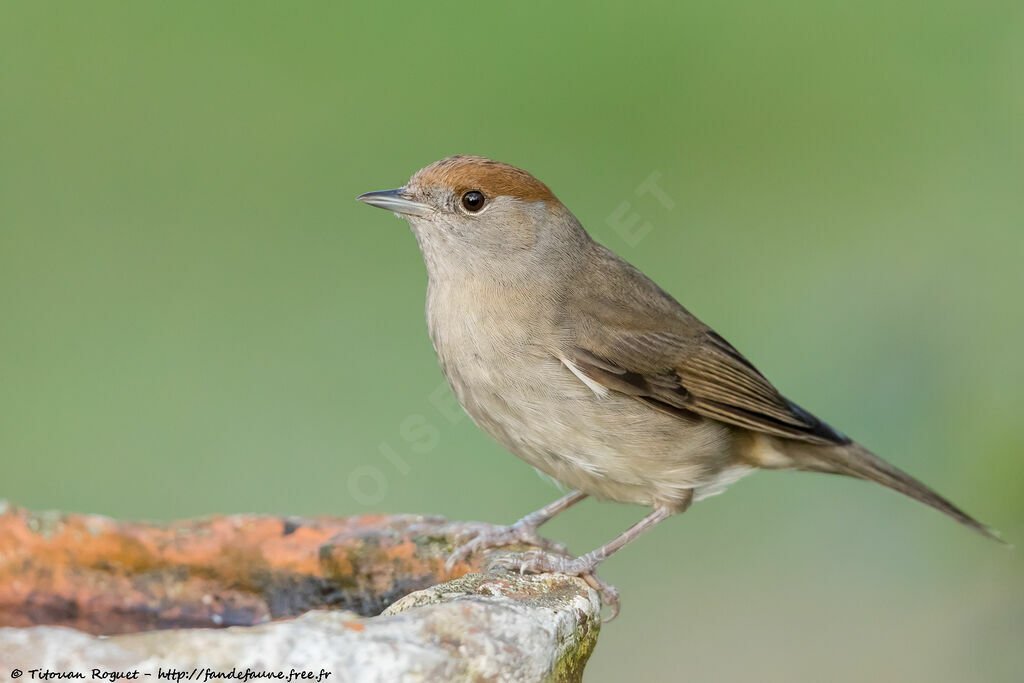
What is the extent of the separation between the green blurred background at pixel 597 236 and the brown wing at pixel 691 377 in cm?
189

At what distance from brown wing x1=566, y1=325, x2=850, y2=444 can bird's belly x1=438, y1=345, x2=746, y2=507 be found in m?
0.08

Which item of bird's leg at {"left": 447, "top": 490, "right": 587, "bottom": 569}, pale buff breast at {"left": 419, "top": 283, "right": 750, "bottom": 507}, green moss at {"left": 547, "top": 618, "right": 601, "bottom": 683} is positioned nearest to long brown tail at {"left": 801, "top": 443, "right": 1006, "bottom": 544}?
pale buff breast at {"left": 419, "top": 283, "right": 750, "bottom": 507}

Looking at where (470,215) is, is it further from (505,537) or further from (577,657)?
(577,657)

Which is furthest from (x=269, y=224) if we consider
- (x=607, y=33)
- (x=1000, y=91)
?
(x=1000, y=91)

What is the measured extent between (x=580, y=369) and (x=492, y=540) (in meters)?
0.73

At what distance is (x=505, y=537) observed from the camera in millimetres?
3840

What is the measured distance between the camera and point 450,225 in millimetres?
4402

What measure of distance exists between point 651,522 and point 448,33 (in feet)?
16.4

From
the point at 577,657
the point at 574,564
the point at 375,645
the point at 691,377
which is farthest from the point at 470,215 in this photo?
the point at 375,645

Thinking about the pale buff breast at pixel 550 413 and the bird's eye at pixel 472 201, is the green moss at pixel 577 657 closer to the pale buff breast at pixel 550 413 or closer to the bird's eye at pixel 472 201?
the pale buff breast at pixel 550 413

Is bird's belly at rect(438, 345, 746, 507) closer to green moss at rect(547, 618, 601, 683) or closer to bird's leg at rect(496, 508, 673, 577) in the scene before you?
bird's leg at rect(496, 508, 673, 577)

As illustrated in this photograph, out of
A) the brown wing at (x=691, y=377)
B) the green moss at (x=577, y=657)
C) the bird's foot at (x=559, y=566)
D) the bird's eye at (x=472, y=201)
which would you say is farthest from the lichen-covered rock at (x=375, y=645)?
the bird's eye at (x=472, y=201)

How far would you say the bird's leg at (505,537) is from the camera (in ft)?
12.0

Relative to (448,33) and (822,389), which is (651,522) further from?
(448,33)
